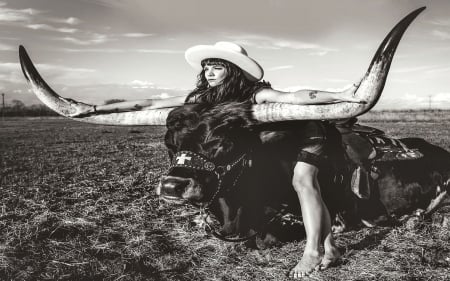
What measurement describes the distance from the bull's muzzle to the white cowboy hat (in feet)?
4.18

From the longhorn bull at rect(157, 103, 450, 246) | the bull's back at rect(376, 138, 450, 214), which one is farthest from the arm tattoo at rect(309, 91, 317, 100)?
the bull's back at rect(376, 138, 450, 214)

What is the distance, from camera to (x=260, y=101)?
3.64m

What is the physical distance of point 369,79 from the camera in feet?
8.21

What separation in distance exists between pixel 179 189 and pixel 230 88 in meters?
1.21

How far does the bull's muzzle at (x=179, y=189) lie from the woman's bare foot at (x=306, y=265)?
3.25ft

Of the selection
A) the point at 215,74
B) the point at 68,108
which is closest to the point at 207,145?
the point at 215,74

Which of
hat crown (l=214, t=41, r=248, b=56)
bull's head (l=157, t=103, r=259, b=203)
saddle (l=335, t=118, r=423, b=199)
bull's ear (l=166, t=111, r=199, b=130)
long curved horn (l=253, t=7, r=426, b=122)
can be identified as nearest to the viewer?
long curved horn (l=253, t=7, r=426, b=122)

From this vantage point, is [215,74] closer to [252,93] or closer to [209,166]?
[252,93]

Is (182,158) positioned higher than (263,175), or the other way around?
(182,158)

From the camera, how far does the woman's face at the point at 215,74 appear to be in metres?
3.87

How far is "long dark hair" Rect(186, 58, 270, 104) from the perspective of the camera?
375cm

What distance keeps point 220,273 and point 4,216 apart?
10.0 ft

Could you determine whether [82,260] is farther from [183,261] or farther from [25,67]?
[25,67]

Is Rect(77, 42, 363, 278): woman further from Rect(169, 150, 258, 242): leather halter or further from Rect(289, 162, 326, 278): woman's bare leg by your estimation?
Rect(169, 150, 258, 242): leather halter
